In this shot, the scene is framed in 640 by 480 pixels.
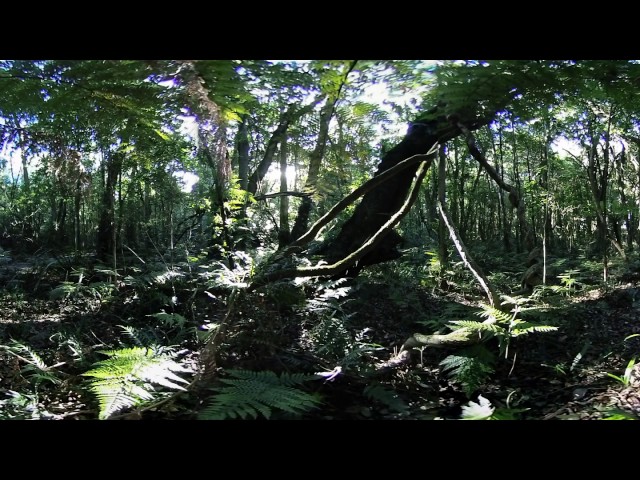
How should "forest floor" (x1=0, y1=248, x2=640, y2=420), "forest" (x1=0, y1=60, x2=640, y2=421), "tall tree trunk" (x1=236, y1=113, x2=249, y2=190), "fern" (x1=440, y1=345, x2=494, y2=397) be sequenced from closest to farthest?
"forest" (x1=0, y1=60, x2=640, y2=421) → "forest floor" (x1=0, y1=248, x2=640, y2=420) → "fern" (x1=440, y1=345, x2=494, y2=397) → "tall tree trunk" (x1=236, y1=113, x2=249, y2=190)

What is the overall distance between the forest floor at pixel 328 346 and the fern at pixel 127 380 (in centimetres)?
16

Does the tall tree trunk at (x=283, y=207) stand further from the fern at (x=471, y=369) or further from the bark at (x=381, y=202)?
the fern at (x=471, y=369)

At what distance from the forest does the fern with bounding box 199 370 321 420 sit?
0.01m

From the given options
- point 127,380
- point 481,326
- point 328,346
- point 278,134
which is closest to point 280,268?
point 328,346

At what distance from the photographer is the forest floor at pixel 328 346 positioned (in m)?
2.05

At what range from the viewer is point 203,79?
5.29 ft

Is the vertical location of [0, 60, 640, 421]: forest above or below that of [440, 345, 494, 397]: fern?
above

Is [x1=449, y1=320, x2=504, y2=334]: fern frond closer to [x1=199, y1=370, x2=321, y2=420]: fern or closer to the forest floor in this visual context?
the forest floor

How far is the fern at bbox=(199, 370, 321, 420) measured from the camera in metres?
1.42

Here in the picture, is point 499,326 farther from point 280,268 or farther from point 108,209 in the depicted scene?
point 108,209

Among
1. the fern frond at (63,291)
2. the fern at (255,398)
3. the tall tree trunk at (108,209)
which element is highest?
the tall tree trunk at (108,209)

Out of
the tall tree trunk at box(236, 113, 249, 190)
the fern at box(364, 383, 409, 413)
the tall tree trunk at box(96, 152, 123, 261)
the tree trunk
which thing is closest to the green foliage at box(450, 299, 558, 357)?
the fern at box(364, 383, 409, 413)

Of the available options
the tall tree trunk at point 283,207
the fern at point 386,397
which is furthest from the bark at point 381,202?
the fern at point 386,397
